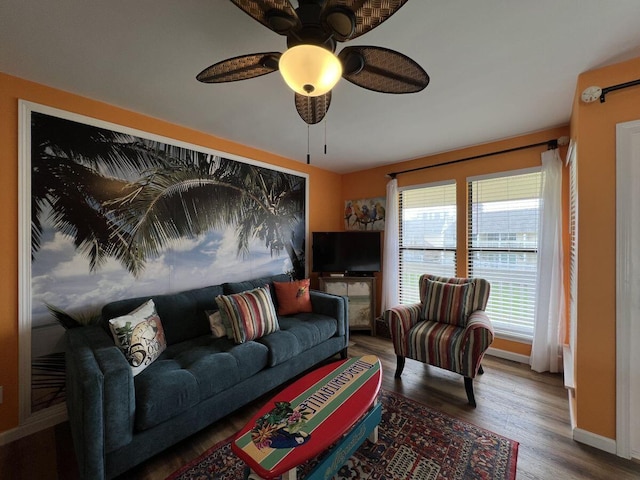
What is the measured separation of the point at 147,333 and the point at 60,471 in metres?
0.82

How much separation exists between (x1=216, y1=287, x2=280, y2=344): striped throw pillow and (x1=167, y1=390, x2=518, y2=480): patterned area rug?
744 millimetres

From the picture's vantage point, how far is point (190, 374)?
1.73 meters

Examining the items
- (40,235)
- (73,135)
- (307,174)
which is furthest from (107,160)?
(307,174)

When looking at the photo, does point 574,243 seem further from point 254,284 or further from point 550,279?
point 254,284

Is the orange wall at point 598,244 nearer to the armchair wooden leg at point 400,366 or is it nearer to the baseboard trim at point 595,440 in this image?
the baseboard trim at point 595,440

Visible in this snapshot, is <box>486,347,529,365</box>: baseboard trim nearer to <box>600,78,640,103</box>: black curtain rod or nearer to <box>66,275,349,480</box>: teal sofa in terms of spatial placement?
<box>66,275,349,480</box>: teal sofa

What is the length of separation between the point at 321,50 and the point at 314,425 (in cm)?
164

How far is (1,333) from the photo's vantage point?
5.76 feet

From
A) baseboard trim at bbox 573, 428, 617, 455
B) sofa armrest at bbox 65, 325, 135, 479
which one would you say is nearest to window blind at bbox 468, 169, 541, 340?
baseboard trim at bbox 573, 428, 617, 455

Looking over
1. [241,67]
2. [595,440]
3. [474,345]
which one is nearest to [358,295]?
[474,345]

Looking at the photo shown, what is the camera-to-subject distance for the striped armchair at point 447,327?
214cm

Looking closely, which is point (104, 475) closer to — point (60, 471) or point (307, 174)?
point (60, 471)

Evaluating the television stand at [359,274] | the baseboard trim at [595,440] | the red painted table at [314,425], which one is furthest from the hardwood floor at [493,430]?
the television stand at [359,274]

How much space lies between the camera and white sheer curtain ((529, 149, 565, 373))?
256 centimetres
